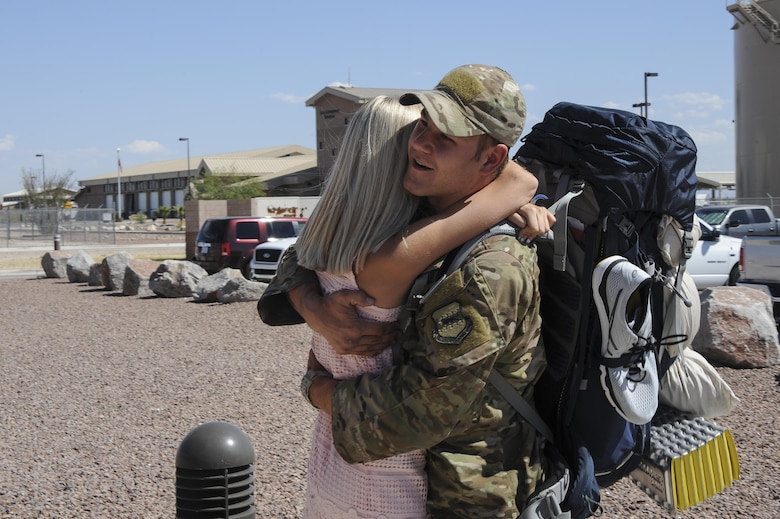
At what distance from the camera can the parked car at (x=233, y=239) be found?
2166 centimetres

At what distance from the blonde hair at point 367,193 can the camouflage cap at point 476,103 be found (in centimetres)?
10

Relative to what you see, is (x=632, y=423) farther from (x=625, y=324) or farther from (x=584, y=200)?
(x=584, y=200)

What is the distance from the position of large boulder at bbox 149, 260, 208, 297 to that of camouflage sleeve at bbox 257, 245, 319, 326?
1506 cm

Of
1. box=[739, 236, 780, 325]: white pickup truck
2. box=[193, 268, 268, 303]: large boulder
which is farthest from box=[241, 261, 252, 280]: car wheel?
box=[739, 236, 780, 325]: white pickup truck

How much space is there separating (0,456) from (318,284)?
4925 millimetres

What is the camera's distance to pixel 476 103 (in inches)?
81.2

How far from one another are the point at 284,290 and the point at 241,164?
85.6m

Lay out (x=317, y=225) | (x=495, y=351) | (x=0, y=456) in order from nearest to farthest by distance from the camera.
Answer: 1. (x=495, y=351)
2. (x=317, y=225)
3. (x=0, y=456)

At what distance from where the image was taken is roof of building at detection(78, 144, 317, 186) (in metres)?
82.6

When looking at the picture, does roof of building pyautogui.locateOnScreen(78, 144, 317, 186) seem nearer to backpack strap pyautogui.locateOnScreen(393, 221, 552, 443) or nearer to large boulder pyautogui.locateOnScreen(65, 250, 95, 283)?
large boulder pyautogui.locateOnScreen(65, 250, 95, 283)

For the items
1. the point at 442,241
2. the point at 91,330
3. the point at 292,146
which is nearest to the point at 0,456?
the point at 442,241

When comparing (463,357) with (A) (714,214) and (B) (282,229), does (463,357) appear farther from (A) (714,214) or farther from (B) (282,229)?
(A) (714,214)

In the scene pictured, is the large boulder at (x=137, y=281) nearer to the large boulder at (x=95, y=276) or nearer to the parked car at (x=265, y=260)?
the large boulder at (x=95, y=276)

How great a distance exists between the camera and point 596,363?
2205 mm
